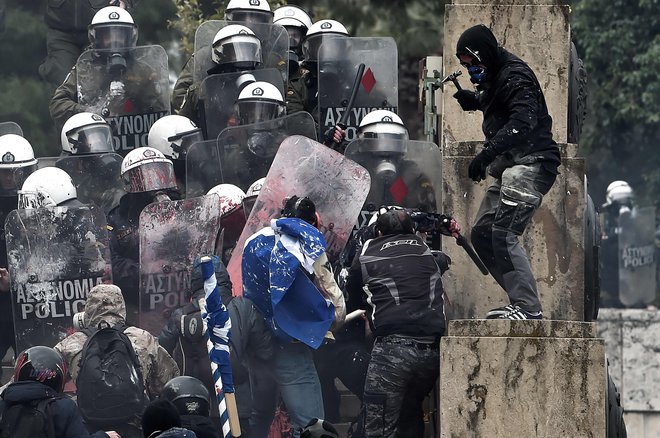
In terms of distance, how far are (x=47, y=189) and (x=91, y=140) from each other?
1.10m

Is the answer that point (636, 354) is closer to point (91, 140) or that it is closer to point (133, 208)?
point (91, 140)

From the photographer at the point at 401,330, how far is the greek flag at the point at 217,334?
82 cm

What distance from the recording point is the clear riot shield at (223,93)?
1517 cm

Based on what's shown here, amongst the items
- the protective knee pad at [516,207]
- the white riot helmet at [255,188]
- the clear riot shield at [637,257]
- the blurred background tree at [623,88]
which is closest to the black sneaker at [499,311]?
the protective knee pad at [516,207]

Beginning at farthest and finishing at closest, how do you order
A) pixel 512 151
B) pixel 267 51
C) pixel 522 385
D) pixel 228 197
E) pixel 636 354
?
pixel 636 354 < pixel 267 51 < pixel 228 197 < pixel 512 151 < pixel 522 385

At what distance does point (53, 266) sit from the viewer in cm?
1363

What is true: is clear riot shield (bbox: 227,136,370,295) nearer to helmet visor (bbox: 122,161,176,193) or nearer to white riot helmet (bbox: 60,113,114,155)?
helmet visor (bbox: 122,161,176,193)

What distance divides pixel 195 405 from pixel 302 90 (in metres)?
4.83

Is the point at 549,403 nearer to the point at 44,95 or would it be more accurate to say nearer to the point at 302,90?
the point at 302,90

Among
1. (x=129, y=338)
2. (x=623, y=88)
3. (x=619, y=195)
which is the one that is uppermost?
(x=623, y=88)

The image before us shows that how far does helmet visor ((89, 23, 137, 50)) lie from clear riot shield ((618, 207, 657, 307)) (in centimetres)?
1083

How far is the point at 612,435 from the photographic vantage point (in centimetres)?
1213

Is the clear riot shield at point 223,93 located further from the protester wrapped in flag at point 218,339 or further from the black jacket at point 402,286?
the protester wrapped in flag at point 218,339

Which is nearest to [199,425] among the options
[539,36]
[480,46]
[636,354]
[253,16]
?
[480,46]
